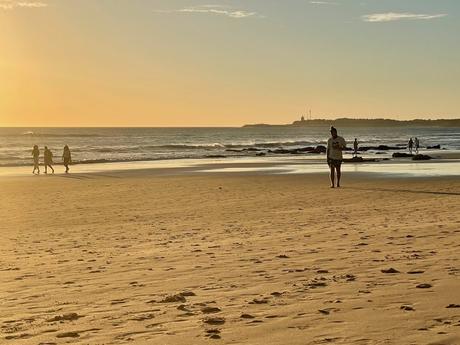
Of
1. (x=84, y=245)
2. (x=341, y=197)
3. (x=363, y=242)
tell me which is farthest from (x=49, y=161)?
(x=363, y=242)

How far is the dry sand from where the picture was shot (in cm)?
536

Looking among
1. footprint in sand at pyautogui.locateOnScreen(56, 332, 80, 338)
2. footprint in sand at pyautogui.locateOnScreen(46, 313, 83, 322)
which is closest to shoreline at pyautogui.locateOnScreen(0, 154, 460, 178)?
footprint in sand at pyautogui.locateOnScreen(46, 313, 83, 322)

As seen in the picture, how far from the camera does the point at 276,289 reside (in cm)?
686

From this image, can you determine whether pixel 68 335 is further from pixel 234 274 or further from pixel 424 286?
pixel 424 286

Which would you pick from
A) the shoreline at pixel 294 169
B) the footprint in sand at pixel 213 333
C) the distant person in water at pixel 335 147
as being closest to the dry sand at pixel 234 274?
the footprint in sand at pixel 213 333

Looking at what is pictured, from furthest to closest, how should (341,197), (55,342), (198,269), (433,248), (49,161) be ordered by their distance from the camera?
1. (49,161)
2. (341,197)
3. (433,248)
4. (198,269)
5. (55,342)

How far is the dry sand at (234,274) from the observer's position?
17.6 feet

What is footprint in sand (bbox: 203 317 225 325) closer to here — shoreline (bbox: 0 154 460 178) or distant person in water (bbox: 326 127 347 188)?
distant person in water (bbox: 326 127 347 188)

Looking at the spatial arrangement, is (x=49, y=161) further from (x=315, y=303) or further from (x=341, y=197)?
(x=315, y=303)

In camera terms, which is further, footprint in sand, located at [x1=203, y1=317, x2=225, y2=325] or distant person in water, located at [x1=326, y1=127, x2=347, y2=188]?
distant person in water, located at [x1=326, y1=127, x2=347, y2=188]

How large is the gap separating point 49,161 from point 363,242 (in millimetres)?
29601

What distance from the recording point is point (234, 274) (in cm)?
780

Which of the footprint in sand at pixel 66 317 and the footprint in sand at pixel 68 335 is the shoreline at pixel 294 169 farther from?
the footprint in sand at pixel 68 335

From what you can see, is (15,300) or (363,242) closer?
(15,300)
